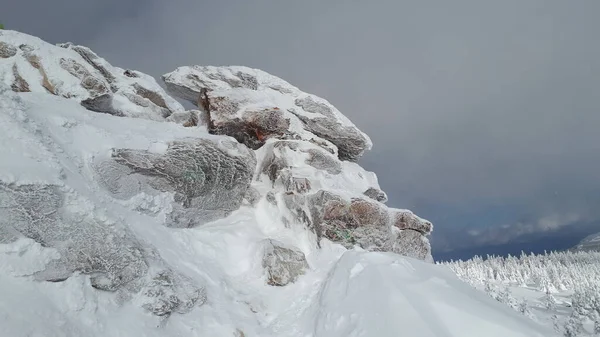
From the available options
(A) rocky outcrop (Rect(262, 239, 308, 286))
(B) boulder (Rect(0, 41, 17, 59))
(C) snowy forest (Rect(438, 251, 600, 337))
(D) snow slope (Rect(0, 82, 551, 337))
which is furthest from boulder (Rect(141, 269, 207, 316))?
(C) snowy forest (Rect(438, 251, 600, 337))

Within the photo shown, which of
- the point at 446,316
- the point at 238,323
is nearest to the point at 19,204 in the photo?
the point at 238,323

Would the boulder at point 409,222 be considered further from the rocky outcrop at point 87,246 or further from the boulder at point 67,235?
the boulder at point 67,235

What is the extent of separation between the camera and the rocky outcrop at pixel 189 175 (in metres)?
14.9

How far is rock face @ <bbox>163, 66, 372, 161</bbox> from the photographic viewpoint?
25.2m

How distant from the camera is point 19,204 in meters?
8.64

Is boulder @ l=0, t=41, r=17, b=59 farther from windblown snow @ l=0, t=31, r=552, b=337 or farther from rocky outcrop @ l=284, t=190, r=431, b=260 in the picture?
rocky outcrop @ l=284, t=190, r=431, b=260

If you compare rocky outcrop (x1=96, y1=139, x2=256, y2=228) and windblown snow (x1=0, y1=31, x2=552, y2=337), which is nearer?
windblown snow (x1=0, y1=31, x2=552, y2=337)

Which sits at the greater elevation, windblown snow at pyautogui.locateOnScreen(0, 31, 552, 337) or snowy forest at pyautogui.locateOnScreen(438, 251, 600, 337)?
windblown snow at pyautogui.locateOnScreen(0, 31, 552, 337)

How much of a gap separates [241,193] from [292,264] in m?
6.36

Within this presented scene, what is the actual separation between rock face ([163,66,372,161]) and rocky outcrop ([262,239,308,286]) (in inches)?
465

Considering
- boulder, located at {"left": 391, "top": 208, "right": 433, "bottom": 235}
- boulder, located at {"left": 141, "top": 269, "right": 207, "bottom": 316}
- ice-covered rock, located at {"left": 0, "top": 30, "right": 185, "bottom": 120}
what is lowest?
ice-covered rock, located at {"left": 0, "top": 30, "right": 185, "bottom": 120}

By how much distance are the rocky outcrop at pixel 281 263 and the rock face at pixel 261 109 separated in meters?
11.8

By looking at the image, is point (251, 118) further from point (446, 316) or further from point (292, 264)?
point (446, 316)

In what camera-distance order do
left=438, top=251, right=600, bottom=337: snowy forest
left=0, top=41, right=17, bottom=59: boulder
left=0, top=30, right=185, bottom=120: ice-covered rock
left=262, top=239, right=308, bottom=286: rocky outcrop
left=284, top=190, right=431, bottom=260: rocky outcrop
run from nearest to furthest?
left=262, top=239, right=308, bottom=286: rocky outcrop
left=284, top=190, right=431, bottom=260: rocky outcrop
left=0, top=30, right=185, bottom=120: ice-covered rock
left=0, top=41, right=17, bottom=59: boulder
left=438, top=251, right=600, bottom=337: snowy forest
